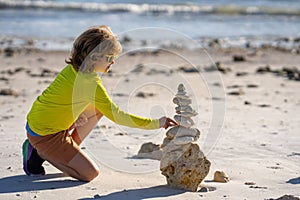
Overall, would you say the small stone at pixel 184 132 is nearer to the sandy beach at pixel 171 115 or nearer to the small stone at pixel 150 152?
the sandy beach at pixel 171 115

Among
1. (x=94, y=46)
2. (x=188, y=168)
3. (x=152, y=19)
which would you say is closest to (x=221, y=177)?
(x=188, y=168)

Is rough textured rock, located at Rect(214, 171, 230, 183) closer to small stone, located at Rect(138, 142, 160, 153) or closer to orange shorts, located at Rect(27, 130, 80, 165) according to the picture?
small stone, located at Rect(138, 142, 160, 153)

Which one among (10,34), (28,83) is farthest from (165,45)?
(28,83)

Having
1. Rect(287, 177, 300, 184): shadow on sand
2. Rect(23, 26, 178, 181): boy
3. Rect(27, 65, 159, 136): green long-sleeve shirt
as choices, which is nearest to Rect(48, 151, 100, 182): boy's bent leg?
Rect(23, 26, 178, 181): boy

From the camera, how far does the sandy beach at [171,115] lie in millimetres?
4617

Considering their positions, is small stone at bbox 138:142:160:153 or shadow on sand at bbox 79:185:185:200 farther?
small stone at bbox 138:142:160:153

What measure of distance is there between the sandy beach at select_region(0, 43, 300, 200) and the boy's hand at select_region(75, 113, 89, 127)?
1.44ft

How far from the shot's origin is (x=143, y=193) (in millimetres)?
4461

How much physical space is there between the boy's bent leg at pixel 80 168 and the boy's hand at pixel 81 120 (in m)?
0.29

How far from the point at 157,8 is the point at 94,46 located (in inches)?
901

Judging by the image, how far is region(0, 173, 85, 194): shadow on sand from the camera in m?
4.52

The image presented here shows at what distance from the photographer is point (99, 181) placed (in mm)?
4793

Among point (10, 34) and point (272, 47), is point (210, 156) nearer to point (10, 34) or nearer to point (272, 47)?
point (272, 47)

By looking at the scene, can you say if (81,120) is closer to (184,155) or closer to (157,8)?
(184,155)
